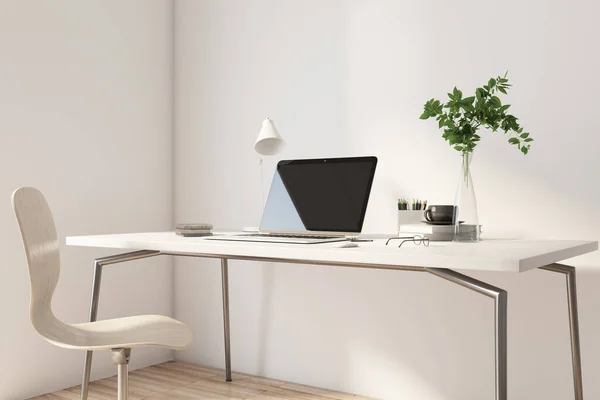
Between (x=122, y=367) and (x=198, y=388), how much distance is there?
111 centimetres

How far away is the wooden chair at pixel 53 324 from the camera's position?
4.82 ft

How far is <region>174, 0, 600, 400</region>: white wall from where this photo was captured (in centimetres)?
210

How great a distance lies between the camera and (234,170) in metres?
2.89

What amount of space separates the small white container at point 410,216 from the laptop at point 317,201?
0.47ft

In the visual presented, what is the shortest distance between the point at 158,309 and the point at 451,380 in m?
1.50

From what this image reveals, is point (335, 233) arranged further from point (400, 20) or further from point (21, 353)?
point (21, 353)

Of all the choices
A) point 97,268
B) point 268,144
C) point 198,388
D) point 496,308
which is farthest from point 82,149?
point 496,308

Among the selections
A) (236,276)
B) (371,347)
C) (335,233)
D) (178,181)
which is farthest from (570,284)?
(178,181)

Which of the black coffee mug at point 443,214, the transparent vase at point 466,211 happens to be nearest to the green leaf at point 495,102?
the transparent vase at point 466,211

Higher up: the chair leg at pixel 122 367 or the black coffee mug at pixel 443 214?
the black coffee mug at pixel 443 214

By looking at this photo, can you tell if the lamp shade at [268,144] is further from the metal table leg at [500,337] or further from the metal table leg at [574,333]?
the metal table leg at [500,337]

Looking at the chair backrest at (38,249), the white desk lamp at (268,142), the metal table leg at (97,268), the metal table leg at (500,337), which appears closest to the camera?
the metal table leg at (500,337)

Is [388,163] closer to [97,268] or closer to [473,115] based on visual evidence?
[473,115]

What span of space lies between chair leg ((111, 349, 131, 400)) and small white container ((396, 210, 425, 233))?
0.93 m
